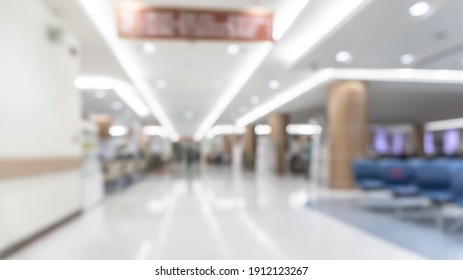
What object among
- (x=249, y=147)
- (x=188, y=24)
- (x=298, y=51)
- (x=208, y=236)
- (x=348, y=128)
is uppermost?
(x=298, y=51)

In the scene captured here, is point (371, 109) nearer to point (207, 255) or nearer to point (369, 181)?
point (369, 181)

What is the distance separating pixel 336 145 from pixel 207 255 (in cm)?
691

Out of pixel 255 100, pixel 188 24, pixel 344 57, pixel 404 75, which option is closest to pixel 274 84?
pixel 255 100

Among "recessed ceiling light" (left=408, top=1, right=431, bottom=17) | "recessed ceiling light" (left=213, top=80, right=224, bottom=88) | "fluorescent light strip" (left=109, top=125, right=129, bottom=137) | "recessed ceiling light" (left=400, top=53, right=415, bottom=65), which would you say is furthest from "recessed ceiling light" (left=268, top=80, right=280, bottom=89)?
"fluorescent light strip" (left=109, top=125, right=129, bottom=137)

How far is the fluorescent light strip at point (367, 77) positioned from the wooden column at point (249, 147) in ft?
24.2

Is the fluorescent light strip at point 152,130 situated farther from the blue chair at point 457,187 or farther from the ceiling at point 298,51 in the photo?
the blue chair at point 457,187

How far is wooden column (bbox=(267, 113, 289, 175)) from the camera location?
54.3 ft

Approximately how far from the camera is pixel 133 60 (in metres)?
8.33

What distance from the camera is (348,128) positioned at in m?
9.33

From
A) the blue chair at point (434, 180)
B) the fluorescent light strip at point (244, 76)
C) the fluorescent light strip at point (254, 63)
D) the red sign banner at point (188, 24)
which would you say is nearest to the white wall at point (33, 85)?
the red sign banner at point (188, 24)

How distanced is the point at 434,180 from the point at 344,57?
9.87ft

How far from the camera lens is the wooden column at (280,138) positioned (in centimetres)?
1656

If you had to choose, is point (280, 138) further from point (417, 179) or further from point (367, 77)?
point (417, 179)

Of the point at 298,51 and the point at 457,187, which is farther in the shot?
the point at 298,51
